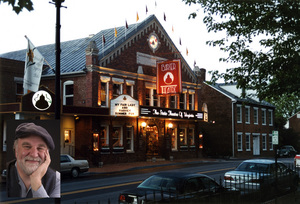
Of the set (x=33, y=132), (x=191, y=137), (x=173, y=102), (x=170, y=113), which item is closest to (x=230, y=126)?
(x=191, y=137)

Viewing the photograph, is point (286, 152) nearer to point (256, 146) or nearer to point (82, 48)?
point (256, 146)

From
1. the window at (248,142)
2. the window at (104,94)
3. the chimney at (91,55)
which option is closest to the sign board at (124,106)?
the window at (104,94)

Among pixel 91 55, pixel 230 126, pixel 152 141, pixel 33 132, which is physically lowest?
pixel 152 141

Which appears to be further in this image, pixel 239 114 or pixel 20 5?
pixel 239 114

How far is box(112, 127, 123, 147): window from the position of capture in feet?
110

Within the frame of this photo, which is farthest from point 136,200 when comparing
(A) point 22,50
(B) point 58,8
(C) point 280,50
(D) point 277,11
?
(A) point 22,50

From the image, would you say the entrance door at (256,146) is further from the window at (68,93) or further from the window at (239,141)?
the window at (68,93)

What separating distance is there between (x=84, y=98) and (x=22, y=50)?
1595 centimetres

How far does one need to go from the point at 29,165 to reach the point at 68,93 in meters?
26.1

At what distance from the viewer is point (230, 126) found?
158ft

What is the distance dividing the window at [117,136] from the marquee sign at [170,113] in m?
2.52

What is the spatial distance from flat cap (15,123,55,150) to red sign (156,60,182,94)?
27.1 m

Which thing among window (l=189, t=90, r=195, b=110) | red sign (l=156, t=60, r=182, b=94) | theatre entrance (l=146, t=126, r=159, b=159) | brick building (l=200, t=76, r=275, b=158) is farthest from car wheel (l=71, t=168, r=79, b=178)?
brick building (l=200, t=76, r=275, b=158)

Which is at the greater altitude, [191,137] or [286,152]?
[191,137]
